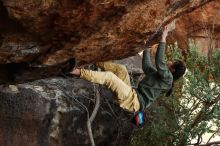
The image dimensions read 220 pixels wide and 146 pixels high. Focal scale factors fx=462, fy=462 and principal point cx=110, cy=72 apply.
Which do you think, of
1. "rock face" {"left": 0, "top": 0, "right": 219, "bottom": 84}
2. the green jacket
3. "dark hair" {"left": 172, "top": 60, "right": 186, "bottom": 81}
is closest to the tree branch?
the green jacket

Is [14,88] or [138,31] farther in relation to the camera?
[14,88]

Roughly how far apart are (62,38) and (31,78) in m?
1.25

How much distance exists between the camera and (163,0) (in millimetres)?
5117

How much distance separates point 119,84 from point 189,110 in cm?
335

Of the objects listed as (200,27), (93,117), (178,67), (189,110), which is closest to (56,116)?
(93,117)

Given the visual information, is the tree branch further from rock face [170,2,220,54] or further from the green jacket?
rock face [170,2,220,54]

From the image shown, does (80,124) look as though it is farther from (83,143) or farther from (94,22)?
(94,22)

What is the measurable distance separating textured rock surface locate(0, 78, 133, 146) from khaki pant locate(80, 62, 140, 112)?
50.7 inches

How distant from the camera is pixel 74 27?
16.6 ft

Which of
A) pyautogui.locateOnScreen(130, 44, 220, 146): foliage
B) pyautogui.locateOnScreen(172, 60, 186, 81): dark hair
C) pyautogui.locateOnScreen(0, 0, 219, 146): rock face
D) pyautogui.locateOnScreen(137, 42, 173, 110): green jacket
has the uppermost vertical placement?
pyautogui.locateOnScreen(0, 0, 219, 146): rock face

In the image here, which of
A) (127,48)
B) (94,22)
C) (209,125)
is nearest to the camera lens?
(94,22)

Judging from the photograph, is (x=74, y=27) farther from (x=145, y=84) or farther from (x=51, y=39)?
(x=145, y=84)

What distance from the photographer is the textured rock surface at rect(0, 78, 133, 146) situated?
834 centimetres

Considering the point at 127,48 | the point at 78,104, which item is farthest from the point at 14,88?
the point at 127,48
